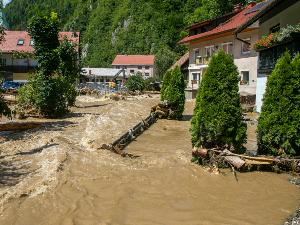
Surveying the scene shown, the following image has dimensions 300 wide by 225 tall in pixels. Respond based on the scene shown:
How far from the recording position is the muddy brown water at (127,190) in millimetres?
4328

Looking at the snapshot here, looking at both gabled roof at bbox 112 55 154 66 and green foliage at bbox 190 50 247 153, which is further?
gabled roof at bbox 112 55 154 66

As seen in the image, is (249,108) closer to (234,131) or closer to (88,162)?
(234,131)

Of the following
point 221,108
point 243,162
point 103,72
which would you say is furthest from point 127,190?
point 103,72

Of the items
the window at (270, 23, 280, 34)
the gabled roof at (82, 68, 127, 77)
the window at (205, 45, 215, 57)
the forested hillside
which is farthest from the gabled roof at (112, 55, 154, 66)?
the window at (270, 23, 280, 34)

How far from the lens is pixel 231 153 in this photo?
638 centimetres

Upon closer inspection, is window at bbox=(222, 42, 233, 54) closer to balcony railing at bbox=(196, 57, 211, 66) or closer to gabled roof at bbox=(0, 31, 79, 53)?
balcony railing at bbox=(196, 57, 211, 66)

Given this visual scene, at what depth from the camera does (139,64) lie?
225 ft

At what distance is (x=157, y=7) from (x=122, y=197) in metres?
86.9

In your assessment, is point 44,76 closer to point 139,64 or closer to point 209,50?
point 209,50

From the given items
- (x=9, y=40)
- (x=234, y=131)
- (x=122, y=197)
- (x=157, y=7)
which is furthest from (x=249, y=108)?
(x=157, y=7)

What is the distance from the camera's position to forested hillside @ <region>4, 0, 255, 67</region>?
7374 centimetres

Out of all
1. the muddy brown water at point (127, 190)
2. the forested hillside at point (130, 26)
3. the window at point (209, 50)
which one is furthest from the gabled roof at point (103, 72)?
the muddy brown water at point (127, 190)

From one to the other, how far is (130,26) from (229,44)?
64.8 metres

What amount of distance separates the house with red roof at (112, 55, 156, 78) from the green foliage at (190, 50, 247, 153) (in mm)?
61202
